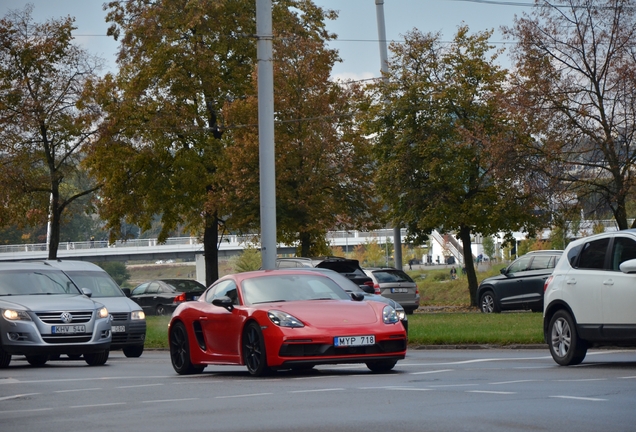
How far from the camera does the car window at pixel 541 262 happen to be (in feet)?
108

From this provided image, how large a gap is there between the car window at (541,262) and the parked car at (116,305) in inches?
533

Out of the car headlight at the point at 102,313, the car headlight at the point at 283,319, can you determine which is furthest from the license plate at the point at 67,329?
the car headlight at the point at 283,319

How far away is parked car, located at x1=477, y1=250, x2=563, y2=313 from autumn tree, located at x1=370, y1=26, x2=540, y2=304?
4.89 meters

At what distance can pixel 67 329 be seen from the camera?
18.9m

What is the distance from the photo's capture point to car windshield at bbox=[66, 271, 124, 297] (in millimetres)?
23375

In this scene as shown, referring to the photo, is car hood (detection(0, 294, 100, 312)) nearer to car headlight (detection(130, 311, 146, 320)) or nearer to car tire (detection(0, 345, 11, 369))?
car tire (detection(0, 345, 11, 369))

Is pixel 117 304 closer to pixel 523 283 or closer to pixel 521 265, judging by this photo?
pixel 523 283

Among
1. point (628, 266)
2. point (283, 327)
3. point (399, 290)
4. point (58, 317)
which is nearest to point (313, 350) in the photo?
point (283, 327)

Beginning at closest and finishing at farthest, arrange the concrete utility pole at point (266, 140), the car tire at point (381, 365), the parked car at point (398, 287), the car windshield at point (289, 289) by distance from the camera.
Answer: the car tire at point (381, 365), the car windshield at point (289, 289), the concrete utility pole at point (266, 140), the parked car at point (398, 287)

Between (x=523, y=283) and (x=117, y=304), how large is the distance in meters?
14.2

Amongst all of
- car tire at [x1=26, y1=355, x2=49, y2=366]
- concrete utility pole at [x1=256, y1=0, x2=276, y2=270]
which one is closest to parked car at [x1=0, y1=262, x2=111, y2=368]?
car tire at [x1=26, y1=355, x2=49, y2=366]

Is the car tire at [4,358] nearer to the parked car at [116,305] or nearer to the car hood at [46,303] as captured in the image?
the car hood at [46,303]

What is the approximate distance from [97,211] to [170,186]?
4444mm

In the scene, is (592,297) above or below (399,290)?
below
